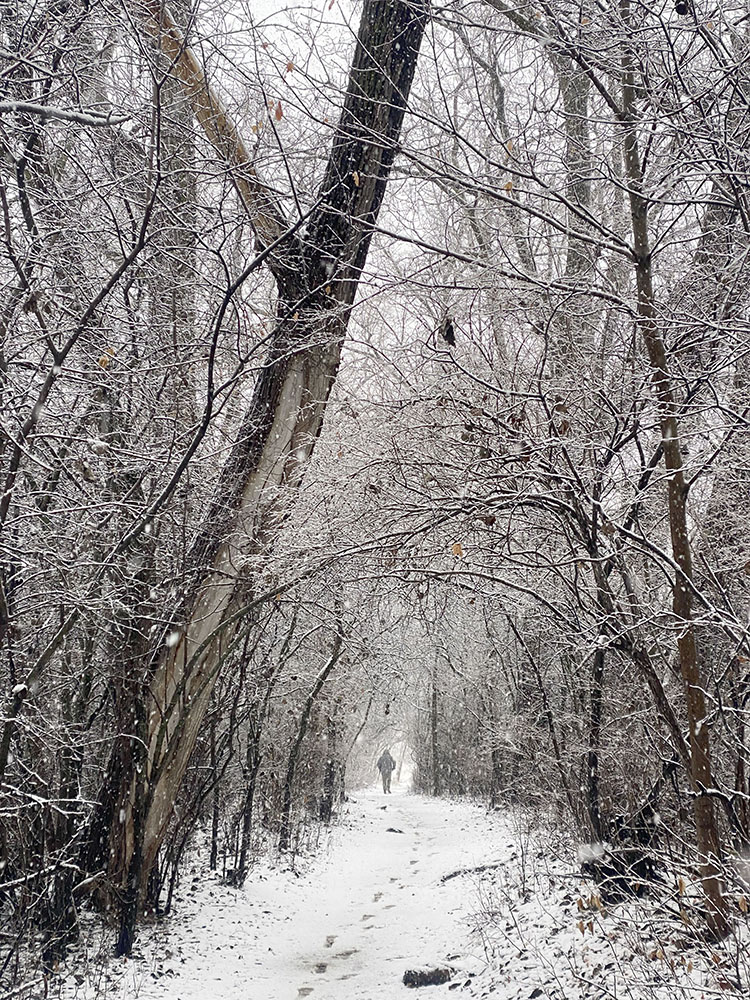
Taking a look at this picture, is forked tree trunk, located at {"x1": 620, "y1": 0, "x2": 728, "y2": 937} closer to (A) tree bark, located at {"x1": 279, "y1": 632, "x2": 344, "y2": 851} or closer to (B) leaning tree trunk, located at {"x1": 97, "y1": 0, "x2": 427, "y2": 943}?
(B) leaning tree trunk, located at {"x1": 97, "y1": 0, "x2": 427, "y2": 943}

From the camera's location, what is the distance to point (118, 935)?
17.9ft

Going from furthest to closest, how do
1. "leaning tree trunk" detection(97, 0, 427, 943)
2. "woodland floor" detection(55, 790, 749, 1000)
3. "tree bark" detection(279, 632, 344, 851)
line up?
1. "tree bark" detection(279, 632, 344, 851)
2. "leaning tree trunk" detection(97, 0, 427, 943)
3. "woodland floor" detection(55, 790, 749, 1000)

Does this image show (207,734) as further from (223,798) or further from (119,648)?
(119,648)

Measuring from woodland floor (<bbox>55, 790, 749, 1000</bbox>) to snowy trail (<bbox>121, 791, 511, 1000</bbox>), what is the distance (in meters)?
0.02

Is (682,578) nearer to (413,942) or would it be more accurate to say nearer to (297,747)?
(413,942)

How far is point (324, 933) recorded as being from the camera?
7.28m

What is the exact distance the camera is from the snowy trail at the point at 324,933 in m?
5.40

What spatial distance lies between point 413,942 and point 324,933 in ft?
3.37

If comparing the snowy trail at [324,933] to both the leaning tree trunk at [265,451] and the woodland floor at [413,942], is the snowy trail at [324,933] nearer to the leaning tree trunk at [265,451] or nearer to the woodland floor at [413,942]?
the woodland floor at [413,942]

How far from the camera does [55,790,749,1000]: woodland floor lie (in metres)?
4.02

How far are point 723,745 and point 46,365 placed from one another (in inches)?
195

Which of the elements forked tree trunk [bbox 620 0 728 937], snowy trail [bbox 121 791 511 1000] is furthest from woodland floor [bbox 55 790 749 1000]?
forked tree trunk [bbox 620 0 728 937]

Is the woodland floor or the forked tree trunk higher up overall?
the forked tree trunk

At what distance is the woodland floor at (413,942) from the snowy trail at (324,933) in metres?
0.02
